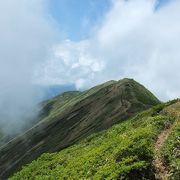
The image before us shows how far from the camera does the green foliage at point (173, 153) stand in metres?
29.1

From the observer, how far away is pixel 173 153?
3334 centimetres

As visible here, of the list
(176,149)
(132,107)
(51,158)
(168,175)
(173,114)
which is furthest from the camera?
(132,107)

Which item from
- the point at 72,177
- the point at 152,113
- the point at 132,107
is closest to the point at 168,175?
the point at 72,177

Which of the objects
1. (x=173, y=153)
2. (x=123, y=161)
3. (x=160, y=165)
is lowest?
(x=160, y=165)

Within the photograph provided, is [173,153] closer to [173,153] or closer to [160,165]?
[173,153]

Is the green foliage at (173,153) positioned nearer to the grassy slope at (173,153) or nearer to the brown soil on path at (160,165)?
the grassy slope at (173,153)

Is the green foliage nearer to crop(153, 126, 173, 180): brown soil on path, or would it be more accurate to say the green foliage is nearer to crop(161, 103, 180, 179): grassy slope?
crop(161, 103, 180, 179): grassy slope

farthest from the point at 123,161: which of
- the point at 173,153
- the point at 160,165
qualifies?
the point at 173,153

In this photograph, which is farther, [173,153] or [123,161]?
[173,153]

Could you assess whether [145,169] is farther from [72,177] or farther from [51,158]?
[51,158]

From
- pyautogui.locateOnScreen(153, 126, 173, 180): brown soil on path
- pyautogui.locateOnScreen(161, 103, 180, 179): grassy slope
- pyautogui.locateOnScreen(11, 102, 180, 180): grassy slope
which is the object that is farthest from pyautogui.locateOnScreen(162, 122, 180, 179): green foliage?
pyautogui.locateOnScreen(153, 126, 173, 180): brown soil on path

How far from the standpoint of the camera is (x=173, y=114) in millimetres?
52938

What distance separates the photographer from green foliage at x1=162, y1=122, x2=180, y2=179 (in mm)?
29053

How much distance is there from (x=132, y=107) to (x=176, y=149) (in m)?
150
